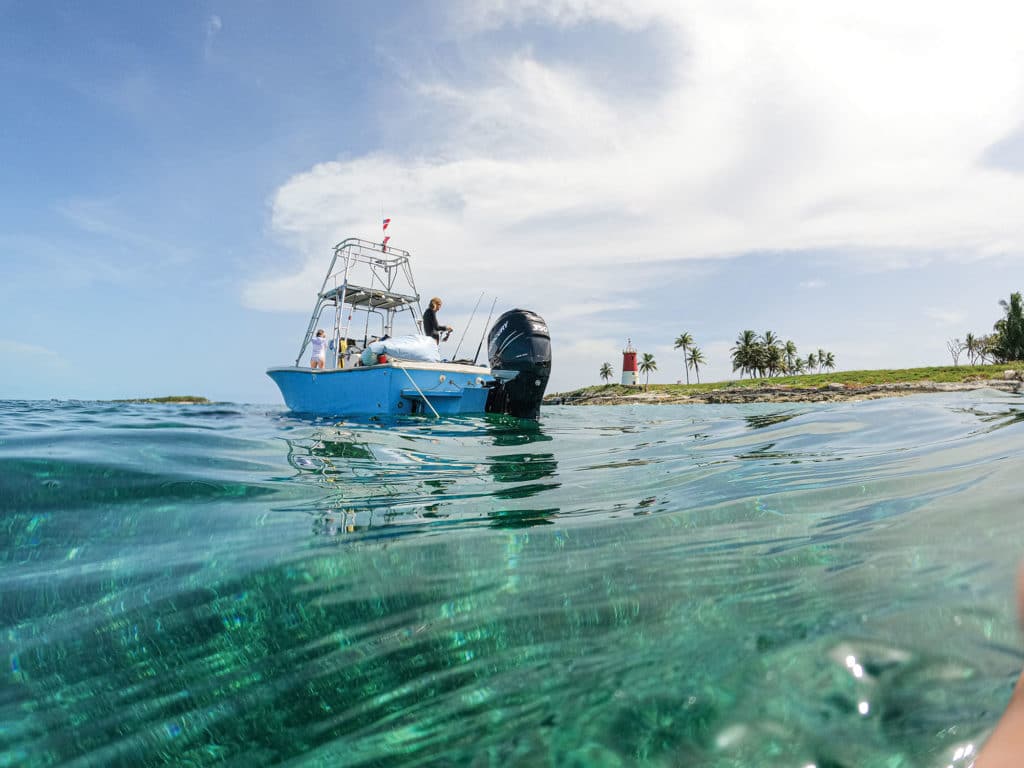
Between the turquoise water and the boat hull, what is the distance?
619cm

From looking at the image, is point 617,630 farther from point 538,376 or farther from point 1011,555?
point 538,376

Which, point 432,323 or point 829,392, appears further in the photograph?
point 829,392

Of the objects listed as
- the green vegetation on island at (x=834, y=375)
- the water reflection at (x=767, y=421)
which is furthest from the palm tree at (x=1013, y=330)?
the water reflection at (x=767, y=421)

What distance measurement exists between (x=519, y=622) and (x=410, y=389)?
25.9 ft

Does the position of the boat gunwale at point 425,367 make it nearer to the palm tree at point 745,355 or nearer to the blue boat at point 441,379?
the blue boat at point 441,379

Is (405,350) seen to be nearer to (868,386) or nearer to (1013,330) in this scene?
(868,386)

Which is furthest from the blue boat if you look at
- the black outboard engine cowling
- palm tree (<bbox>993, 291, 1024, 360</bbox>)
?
palm tree (<bbox>993, 291, 1024, 360</bbox>)

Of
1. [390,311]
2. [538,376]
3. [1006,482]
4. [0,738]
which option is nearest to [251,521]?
[0,738]

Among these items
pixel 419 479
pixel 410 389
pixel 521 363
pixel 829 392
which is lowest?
pixel 829 392

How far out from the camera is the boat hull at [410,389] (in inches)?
357

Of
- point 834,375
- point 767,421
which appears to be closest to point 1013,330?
point 834,375

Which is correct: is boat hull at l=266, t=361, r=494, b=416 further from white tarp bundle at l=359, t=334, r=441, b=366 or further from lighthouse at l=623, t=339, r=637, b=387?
lighthouse at l=623, t=339, r=637, b=387

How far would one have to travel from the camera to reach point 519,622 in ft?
4.68

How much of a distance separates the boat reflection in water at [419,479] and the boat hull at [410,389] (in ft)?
8.45
